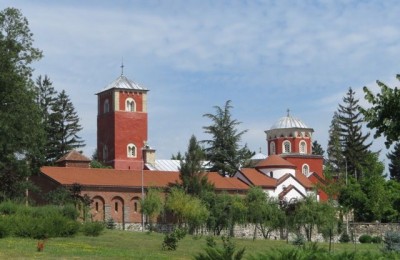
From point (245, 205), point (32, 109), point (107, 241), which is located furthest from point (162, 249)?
point (245, 205)

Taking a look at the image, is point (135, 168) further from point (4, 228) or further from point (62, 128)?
point (4, 228)

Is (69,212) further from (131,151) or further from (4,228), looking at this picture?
(131,151)

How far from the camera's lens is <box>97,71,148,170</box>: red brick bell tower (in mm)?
83625

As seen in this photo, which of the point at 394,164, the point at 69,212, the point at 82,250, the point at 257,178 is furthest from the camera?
the point at 394,164

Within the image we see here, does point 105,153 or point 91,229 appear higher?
point 105,153

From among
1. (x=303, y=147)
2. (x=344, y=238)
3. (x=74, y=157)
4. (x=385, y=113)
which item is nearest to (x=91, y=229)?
(x=385, y=113)

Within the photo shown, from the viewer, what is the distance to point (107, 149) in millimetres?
85250

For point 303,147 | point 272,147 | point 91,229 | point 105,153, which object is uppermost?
point 272,147

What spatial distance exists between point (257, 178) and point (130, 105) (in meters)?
20.2

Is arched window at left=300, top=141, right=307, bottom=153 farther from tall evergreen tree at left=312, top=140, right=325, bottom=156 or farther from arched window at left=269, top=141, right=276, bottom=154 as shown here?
tall evergreen tree at left=312, top=140, right=325, bottom=156

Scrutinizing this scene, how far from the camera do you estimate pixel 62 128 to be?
74188 mm

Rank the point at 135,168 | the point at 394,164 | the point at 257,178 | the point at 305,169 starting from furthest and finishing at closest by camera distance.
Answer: the point at 394,164, the point at 305,169, the point at 135,168, the point at 257,178

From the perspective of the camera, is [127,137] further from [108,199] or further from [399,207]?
[399,207]

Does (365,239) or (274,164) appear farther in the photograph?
(274,164)
